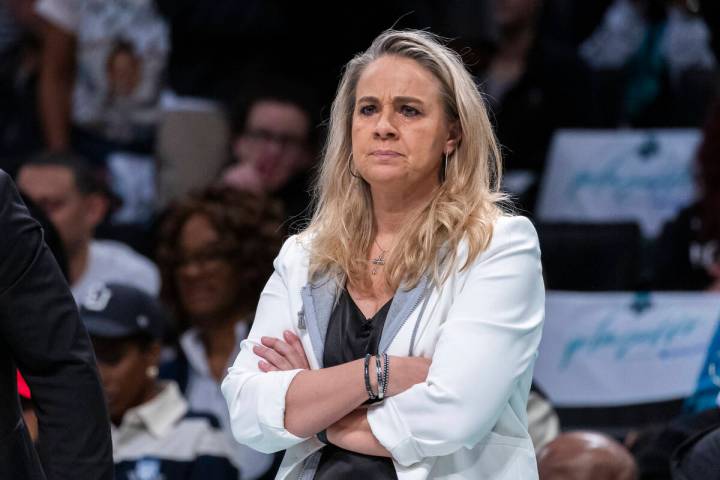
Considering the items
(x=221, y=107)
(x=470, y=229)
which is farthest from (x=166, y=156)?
(x=470, y=229)

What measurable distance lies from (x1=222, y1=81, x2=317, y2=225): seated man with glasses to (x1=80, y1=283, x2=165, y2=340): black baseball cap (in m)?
1.59

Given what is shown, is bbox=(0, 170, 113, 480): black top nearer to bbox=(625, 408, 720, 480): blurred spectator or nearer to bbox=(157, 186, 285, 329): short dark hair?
bbox=(625, 408, 720, 480): blurred spectator

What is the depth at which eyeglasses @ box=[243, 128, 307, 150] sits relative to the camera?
662 cm

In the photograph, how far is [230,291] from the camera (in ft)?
18.7

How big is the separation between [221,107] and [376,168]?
3.82 meters

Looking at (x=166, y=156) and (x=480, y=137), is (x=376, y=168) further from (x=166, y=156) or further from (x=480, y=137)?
(x=166, y=156)

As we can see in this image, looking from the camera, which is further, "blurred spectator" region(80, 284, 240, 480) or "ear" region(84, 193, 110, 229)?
"ear" region(84, 193, 110, 229)

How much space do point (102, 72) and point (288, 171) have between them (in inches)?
56.5

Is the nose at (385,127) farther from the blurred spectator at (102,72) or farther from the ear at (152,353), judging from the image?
the blurred spectator at (102,72)

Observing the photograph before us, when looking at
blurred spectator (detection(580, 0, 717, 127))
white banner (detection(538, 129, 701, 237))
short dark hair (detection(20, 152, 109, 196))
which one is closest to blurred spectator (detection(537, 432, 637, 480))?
→ white banner (detection(538, 129, 701, 237))

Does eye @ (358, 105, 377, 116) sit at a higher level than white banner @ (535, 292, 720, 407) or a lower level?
higher

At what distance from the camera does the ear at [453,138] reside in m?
3.32

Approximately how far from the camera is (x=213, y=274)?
576 cm

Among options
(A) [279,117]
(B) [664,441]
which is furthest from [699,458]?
(A) [279,117]
